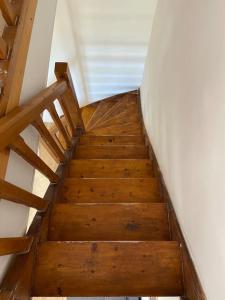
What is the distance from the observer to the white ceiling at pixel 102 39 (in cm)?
350

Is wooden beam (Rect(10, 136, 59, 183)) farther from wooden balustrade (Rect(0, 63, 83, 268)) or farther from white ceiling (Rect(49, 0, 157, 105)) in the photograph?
white ceiling (Rect(49, 0, 157, 105))

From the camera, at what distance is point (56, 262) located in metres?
1.45

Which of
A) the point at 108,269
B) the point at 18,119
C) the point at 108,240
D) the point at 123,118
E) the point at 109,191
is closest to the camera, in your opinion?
the point at 18,119

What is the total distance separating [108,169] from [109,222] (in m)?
0.89

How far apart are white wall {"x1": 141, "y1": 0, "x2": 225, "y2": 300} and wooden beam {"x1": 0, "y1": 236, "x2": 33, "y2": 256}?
2.58ft

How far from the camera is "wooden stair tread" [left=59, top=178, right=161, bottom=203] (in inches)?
87.7

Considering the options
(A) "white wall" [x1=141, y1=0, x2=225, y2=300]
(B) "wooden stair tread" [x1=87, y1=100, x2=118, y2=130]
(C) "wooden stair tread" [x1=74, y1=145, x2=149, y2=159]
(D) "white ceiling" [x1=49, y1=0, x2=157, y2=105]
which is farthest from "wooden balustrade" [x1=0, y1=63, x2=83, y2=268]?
(B) "wooden stair tread" [x1=87, y1=100, x2=118, y2=130]

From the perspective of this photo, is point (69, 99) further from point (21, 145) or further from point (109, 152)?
point (21, 145)

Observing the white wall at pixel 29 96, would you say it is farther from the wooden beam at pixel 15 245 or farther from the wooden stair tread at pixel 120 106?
the wooden stair tread at pixel 120 106

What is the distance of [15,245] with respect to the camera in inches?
47.8

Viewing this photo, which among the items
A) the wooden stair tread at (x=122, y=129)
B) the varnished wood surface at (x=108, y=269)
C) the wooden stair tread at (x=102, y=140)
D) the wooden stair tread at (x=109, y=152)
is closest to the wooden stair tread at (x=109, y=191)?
the varnished wood surface at (x=108, y=269)

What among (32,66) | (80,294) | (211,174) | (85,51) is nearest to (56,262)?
(80,294)

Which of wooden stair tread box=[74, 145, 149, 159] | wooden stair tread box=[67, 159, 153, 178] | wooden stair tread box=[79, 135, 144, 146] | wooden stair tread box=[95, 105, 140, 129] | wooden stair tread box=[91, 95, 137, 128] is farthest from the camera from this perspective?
wooden stair tread box=[91, 95, 137, 128]

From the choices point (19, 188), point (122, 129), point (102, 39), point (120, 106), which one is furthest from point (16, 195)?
point (120, 106)
